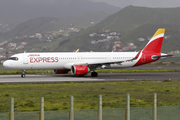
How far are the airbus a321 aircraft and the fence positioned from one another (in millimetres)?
32116

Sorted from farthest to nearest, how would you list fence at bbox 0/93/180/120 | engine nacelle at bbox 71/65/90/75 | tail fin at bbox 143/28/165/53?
tail fin at bbox 143/28/165/53, engine nacelle at bbox 71/65/90/75, fence at bbox 0/93/180/120

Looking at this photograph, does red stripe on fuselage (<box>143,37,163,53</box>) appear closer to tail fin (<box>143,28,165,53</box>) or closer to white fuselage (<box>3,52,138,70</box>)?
tail fin (<box>143,28,165,53</box>)

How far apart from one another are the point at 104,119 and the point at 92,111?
1.93 feet

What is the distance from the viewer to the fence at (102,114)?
34.4ft

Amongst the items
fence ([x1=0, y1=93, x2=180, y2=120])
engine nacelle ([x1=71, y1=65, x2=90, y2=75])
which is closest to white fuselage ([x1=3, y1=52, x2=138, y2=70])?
engine nacelle ([x1=71, y1=65, x2=90, y2=75])

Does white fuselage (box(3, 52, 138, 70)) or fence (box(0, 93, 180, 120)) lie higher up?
white fuselage (box(3, 52, 138, 70))

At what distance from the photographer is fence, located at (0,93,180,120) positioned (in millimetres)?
10484

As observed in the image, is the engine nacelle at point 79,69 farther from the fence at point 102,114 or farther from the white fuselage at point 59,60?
the fence at point 102,114

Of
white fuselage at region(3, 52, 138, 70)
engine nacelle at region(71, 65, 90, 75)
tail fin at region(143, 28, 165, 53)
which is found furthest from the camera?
tail fin at region(143, 28, 165, 53)

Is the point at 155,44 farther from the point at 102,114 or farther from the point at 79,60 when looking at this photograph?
the point at 102,114

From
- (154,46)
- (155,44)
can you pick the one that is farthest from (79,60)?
(155,44)

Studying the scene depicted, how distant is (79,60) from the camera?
48.1 m

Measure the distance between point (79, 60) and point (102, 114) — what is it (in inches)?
1452

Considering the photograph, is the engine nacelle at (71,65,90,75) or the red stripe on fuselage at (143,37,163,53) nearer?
the engine nacelle at (71,65,90,75)
